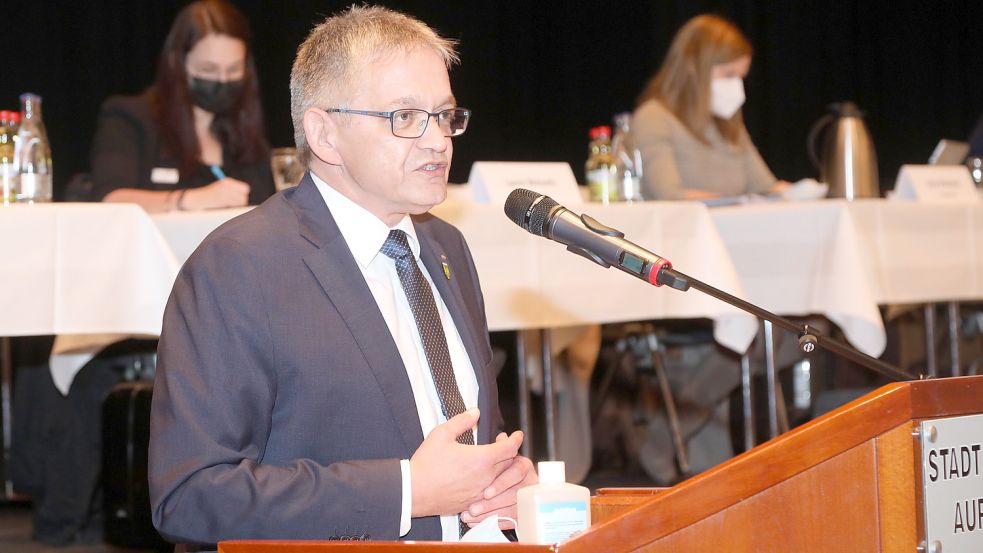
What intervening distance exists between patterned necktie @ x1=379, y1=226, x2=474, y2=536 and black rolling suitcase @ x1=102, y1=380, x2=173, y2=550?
5.74 feet

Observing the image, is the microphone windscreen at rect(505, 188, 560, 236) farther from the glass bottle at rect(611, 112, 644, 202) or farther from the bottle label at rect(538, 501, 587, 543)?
the glass bottle at rect(611, 112, 644, 202)

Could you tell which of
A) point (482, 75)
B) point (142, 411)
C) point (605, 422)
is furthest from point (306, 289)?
point (482, 75)

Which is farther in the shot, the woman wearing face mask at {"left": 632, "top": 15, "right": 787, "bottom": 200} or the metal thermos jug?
the woman wearing face mask at {"left": 632, "top": 15, "right": 787, "bottom": 200}

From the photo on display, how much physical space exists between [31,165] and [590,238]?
6.16 ft

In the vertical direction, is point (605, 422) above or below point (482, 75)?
below

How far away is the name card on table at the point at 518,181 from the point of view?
3184 mm

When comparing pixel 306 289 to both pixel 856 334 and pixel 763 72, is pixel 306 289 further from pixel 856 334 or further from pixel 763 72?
pixel 763 72

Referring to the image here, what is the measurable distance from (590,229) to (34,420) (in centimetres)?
277

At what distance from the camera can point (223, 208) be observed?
9.61ft

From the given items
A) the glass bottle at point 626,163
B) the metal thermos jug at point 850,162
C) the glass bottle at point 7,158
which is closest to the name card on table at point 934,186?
the metal thermos jug at point 850,162

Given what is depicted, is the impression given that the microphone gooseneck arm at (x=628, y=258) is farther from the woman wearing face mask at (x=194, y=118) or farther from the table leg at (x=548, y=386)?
the woman wearing face mask at (x=194, y=118)

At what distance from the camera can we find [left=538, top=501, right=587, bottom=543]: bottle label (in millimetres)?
1239

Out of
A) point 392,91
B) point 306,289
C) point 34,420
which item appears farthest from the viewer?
point 34,420

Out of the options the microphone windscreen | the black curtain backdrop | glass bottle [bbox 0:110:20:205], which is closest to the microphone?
the microphone windscreen
